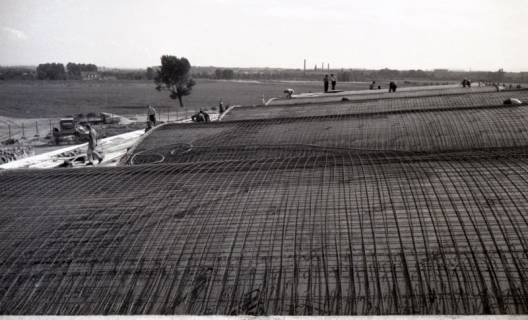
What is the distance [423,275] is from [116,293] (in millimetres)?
3636

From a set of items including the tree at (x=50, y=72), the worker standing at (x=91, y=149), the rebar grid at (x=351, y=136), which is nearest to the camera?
the rebar grid at (x=351, y=136)

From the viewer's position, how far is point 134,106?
216 feet

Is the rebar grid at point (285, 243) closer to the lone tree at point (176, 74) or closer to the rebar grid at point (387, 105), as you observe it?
the rebar grid at point (387, 105)

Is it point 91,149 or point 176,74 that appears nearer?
point 91,149

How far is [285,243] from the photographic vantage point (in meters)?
6.12

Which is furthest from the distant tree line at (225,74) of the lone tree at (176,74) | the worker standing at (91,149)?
the worker standing at (91,149)

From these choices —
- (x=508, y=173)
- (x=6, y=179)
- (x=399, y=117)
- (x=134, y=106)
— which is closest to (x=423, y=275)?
(x=508, y=173)

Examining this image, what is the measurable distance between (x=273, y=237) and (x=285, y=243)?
0.22m

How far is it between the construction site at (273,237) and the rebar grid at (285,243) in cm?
2

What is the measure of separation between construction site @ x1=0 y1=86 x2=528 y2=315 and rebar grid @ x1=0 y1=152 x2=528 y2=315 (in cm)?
2

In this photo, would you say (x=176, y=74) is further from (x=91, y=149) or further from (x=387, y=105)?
(x=91, y=149)

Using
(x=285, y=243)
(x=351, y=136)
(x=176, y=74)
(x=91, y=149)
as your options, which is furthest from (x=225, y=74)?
(x=285, y=243)

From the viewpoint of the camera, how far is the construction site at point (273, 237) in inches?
211

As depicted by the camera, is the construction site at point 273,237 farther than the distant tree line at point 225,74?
No
